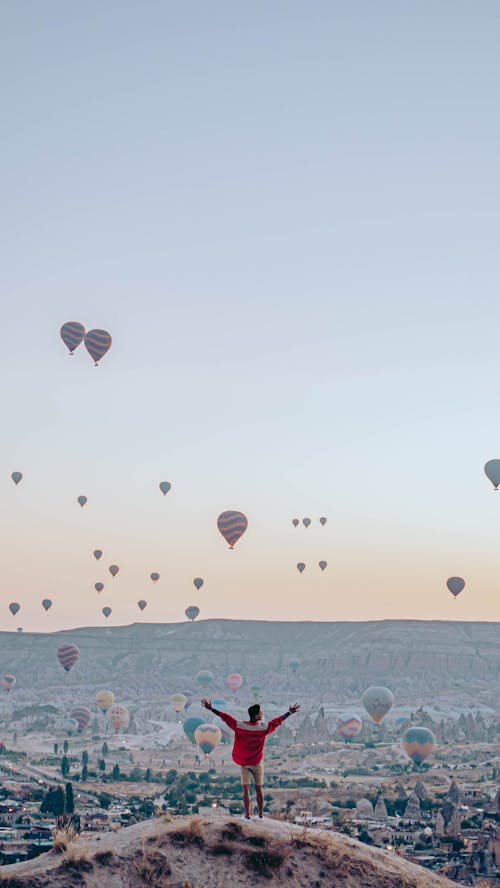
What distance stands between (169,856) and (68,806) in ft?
241

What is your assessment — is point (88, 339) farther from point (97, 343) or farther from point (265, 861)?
point (265, 861)

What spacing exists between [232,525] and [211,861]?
79761mm

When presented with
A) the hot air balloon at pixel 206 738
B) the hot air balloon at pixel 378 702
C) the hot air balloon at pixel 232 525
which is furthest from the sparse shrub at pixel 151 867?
the hot air balloon at pixel 378 702

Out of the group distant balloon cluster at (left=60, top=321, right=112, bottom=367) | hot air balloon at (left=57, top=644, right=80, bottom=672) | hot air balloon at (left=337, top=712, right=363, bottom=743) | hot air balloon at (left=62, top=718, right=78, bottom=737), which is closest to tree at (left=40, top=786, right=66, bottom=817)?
distant balloon cluster at (left=60, top=321, right=112, bottom=367)

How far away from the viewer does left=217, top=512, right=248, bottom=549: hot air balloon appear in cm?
9325

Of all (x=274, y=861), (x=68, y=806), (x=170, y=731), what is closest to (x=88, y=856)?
(x=274, y=861)

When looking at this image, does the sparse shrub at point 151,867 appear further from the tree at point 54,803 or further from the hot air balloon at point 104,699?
A: the hot air balloon at point 104,699

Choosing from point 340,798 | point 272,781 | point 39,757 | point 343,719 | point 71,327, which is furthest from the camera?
point 343,719

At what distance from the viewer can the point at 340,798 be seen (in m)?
103

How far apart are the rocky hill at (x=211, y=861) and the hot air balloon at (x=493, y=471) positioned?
72722 millimetres

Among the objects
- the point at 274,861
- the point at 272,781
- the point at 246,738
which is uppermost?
the point at 272,781

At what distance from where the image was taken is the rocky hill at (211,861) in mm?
14000

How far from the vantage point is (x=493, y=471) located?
284 ft

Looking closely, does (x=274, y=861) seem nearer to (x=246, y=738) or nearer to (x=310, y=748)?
(x=246, y=738)
